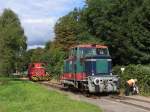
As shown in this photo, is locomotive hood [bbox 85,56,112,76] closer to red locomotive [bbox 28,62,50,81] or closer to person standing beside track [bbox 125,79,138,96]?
person standing beside track [bbox 125,79,138,96]

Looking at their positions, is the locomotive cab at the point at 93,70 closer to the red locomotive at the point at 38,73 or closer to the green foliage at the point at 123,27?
the green foliage at the point at 123,27

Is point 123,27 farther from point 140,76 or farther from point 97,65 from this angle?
point 140,76

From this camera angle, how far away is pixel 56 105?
23969mm

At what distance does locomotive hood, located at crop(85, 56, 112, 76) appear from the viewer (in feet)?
115

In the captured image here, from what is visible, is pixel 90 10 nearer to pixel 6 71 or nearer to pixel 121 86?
pixel 121 86

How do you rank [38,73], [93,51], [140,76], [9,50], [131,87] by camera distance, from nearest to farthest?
[131,87]
[140,76]
[93,51]
[38,73]
[9,50]

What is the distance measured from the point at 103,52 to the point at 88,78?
9.27ft

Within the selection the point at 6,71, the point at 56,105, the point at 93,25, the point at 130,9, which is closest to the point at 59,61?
the point at 6,71

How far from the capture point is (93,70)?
3509 centimetres

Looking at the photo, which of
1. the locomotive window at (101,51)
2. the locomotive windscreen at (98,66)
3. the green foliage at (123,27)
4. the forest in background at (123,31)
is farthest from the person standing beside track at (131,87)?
the green foliage at (123,27)

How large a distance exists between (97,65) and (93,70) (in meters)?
0.46

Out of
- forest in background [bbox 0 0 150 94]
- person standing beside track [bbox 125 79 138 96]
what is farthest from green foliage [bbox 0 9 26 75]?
person standing beside track [bbox 125 79 138 96]

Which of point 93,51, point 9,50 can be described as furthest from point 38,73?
point 93,51

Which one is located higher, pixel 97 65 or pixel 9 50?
pixel 9 50
